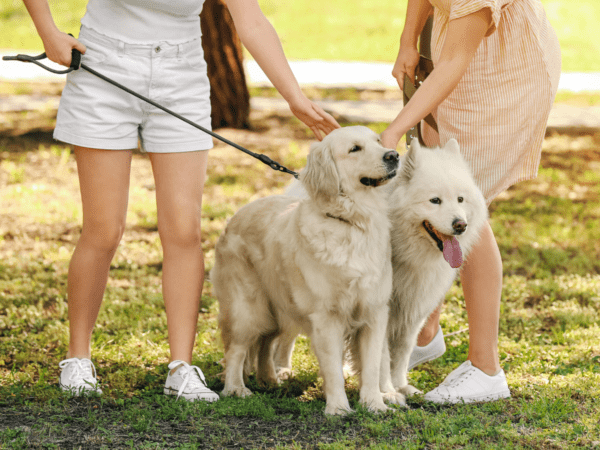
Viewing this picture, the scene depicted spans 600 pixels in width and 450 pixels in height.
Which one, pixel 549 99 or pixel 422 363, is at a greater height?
pixel 549 99

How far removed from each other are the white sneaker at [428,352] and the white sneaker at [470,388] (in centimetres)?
49

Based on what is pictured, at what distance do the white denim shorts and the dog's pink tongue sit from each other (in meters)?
1.25

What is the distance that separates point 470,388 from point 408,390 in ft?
1.01

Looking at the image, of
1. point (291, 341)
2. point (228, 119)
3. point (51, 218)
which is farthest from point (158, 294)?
point (228, 119)

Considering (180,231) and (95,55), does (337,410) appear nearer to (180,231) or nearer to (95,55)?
(180,231)

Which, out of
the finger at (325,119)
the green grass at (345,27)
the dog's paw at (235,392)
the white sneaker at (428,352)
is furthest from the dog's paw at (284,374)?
the green grass at (345,27)

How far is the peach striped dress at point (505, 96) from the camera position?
10.5 feet

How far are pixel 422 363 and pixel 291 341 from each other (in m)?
0.79

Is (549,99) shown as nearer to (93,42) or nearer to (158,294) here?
(93,42)

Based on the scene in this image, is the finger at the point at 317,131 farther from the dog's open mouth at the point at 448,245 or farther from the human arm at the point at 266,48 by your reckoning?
the dog's open mouth at the point at 448,245

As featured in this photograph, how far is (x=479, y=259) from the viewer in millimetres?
3330

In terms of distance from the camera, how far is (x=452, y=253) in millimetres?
3074

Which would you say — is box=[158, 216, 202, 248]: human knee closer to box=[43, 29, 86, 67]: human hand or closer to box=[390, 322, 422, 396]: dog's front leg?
box=[43, 29, 86, 67]: human hand

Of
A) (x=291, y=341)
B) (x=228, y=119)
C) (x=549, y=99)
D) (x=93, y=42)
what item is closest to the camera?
(x=93, y=42)
